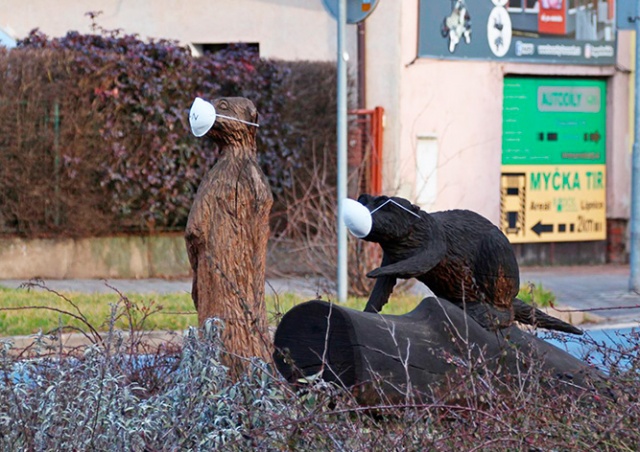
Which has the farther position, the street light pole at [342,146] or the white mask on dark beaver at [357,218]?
the street light pole at [342,146]

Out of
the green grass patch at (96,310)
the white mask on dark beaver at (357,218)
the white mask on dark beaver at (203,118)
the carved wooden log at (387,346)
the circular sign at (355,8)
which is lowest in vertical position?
the green grass patch at (96,310)

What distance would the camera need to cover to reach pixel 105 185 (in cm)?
1423

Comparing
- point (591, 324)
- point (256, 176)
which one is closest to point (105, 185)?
point (591, 324)

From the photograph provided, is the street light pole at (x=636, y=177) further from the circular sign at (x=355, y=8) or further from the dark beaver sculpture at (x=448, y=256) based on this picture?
the dark beaver sculpture at (x=448, y=256)

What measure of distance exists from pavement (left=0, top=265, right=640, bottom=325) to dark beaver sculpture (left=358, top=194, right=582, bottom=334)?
19.0ft

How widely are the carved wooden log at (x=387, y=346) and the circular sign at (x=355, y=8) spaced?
21.2ft

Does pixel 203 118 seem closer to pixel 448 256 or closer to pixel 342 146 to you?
pixel 448 256

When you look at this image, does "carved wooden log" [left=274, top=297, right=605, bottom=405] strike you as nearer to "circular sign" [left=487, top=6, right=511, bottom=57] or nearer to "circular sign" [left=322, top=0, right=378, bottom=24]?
"circular sign" [left=322, top=0, right=378, bottom=24]

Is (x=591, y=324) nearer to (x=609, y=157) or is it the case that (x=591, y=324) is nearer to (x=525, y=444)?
(x=609, y=157)

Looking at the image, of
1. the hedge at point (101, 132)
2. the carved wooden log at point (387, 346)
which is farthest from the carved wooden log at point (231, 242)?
the hedge at point (101, 132)

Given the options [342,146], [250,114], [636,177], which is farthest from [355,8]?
[250,114]

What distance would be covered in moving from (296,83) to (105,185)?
289 centimetres

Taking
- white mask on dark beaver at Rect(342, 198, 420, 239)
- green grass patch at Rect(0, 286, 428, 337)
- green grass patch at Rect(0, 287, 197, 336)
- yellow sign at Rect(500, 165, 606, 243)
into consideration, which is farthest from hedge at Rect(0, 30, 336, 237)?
white mask on dark beaver at Rect(342, 198, 420, 239)

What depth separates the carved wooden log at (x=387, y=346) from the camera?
5.05 metres
